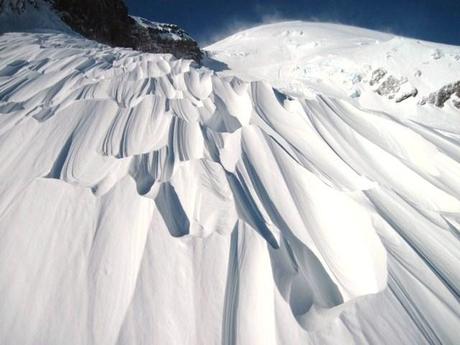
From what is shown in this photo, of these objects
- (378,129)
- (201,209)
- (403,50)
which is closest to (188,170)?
(201,209)

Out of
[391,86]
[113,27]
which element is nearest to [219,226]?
[391,86]

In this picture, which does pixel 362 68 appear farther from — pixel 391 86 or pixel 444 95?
pixel 444 95

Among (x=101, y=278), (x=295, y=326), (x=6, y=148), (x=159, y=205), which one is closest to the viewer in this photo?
(x=295, y=326)

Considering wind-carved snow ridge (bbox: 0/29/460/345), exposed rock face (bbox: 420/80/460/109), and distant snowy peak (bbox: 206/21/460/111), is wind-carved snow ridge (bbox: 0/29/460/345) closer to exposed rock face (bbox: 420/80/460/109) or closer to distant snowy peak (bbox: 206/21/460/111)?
Result: distant snowy peak (bbox: 206/21/460/111)

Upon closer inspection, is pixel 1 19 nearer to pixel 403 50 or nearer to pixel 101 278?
pixel 101 278

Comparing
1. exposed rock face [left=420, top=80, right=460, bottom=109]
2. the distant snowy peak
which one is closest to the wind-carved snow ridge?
the distant snowy peak

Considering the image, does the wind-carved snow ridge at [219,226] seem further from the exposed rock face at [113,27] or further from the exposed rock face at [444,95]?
the exposed rock face at [444,95]

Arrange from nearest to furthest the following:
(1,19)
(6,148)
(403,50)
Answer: (6,148) → (1,19) → (403,50)
